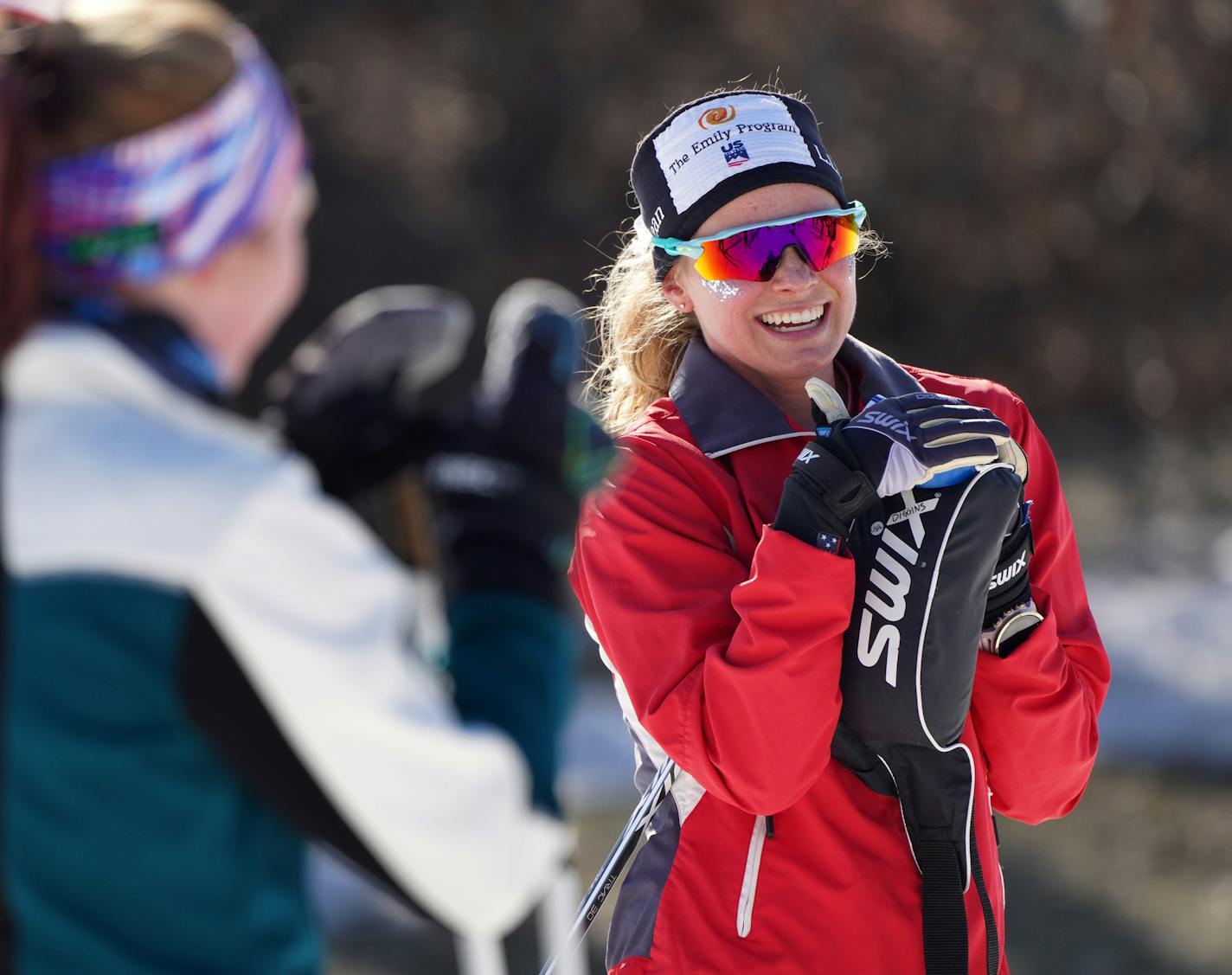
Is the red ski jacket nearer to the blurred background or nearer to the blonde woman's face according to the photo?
the blonde woman's face

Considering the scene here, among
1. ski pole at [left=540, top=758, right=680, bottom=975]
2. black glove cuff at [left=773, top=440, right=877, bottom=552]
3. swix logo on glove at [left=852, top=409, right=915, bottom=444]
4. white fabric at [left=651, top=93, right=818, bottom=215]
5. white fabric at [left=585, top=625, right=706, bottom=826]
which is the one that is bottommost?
ski pole at [left=540, top=758, right=680, bottom=975]

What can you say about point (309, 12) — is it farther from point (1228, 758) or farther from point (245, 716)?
point (245, 716)

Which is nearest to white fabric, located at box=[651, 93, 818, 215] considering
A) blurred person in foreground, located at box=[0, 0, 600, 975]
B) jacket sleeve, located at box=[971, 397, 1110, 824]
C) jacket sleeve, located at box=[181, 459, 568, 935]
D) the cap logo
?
the cap logo

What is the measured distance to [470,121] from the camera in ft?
41.2

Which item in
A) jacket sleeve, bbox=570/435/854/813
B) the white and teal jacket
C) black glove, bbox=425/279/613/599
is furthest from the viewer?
jacket sleeve, bbox=570/435/854/813

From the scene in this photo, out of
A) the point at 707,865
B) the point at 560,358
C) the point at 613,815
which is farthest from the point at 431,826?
the point at 613,815

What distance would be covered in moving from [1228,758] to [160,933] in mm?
6709

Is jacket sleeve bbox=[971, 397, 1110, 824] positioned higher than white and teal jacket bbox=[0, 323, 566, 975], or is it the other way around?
white and teal jacket bbox=[0, 323, 566, 975]

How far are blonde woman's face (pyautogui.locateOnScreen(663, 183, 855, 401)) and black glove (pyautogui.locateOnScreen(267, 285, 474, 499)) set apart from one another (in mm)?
872

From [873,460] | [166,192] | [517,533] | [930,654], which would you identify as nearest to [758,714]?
[930,654]

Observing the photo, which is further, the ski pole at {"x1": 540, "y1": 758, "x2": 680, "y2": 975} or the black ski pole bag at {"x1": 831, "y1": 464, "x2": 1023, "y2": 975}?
the ski pole at {"x1": 540, "y1": 758, "x2": 680, "y2": 975}

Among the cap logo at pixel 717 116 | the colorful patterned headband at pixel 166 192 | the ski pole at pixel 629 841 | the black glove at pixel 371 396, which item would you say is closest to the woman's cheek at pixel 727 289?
the cap logo at pixel 717 116

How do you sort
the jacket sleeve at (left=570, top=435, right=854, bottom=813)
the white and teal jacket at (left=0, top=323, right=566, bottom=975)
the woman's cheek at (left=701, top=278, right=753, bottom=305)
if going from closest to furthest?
the white and teal jacket at (left=0, top=323, right=566, bottom=975), the jacket sleeve at (left=570, top=435, right=854, bottom=813), the woman's cheek at (left=701, top=278, right=753, bottom=305)

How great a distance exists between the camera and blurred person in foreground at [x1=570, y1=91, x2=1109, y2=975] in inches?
74.9
